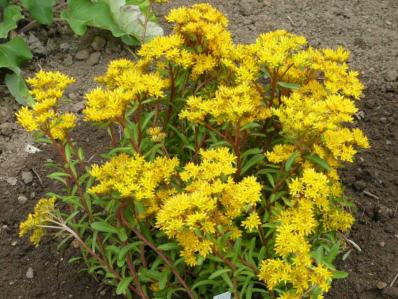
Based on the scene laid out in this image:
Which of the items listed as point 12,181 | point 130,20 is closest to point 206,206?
point 12,181

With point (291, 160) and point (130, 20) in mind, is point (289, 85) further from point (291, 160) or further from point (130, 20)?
point (130, 20)

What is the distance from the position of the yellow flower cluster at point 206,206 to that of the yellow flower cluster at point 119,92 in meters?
0.36

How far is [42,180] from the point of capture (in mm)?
3121

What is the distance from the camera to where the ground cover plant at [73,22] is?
12.0ft

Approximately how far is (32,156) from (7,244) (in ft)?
2.16

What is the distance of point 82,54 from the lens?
4078 millimetres

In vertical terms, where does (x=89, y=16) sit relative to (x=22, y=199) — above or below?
above

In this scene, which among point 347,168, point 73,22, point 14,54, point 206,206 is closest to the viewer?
point 206,206

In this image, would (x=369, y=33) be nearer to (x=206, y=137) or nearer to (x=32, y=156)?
(x=206, y=137)

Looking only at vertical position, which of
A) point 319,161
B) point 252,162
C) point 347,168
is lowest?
point 347,168

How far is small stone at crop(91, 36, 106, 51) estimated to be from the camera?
4.12m

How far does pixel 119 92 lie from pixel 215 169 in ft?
1.57

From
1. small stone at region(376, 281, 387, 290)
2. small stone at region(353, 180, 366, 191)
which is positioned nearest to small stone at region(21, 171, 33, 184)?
small stone at region(353, 180, 366, 191)

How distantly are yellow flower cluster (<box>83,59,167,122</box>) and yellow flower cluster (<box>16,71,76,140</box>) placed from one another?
12 centimetres
